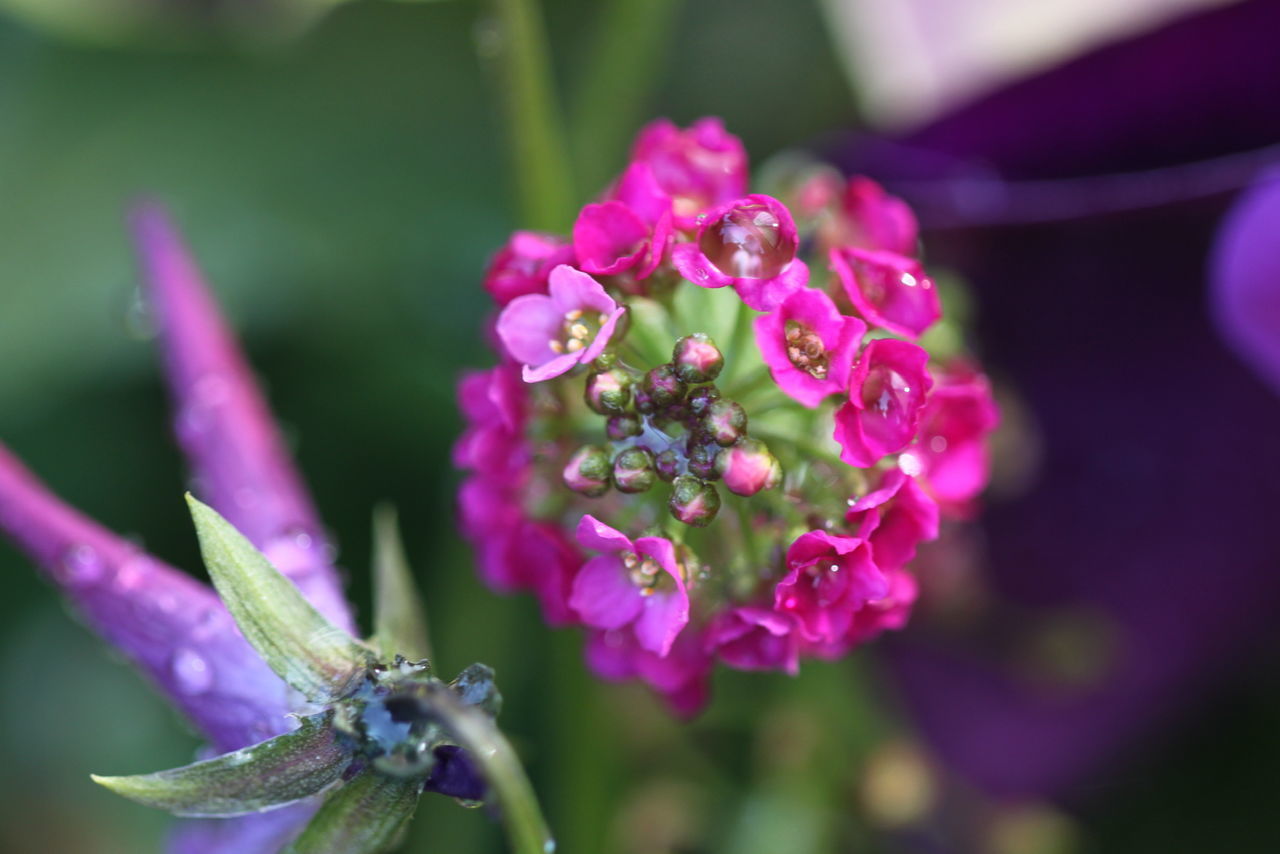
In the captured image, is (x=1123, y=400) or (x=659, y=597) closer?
(x=659, y=597)

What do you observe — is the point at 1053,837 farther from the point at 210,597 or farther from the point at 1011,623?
the point at 210,597

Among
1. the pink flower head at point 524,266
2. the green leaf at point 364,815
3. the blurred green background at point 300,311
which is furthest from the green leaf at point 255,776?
the blurred green background at point 300,311

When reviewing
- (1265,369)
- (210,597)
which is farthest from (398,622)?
(1265,369)

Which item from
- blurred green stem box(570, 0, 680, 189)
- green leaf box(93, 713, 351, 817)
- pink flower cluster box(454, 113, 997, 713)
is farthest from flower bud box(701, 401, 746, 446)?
→ blurred green stem box(570, 0, 680, 189)

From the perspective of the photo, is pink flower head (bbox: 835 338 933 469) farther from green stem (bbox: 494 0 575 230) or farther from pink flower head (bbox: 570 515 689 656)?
green stem (bbox: 494 0 575 230)

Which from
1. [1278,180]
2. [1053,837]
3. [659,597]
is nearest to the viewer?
[659,597]

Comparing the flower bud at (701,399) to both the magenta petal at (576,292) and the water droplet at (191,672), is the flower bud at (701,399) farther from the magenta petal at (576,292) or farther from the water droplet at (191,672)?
the water droplet at (191,672)

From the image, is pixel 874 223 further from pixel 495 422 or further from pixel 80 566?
pixel 80 566
